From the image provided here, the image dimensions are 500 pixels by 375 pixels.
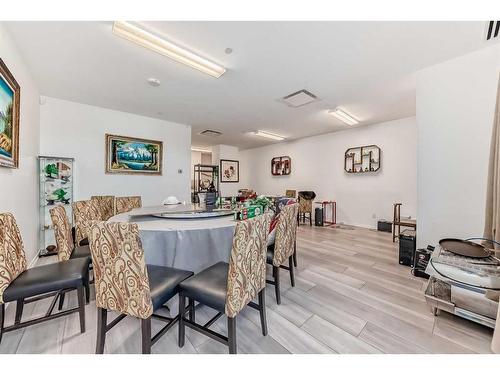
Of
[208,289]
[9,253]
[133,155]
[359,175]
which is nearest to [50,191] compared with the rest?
[133,155]

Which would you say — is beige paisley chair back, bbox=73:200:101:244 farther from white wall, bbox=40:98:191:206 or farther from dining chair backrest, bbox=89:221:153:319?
white wall, bbox=40:98:191:206

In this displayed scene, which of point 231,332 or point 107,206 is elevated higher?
point 107,206

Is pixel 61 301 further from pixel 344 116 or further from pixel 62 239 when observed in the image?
pixel 344 116

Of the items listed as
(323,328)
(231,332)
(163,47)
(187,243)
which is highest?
(163,47)

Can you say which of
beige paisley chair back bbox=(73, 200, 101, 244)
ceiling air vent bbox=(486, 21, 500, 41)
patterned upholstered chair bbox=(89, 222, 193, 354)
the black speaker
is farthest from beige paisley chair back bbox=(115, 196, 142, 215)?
ceiling air vent bbox=(486, 21, 500, 41)

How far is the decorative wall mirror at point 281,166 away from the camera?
7.13m

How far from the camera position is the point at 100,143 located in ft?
13.2

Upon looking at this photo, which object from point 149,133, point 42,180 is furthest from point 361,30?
point 42,180

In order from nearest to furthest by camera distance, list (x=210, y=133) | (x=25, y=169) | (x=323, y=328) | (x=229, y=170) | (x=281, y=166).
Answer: (x=323, y=328), (x=25, y=169), (x=210, y=133), (x=281, y=166), (x=229, y=170)

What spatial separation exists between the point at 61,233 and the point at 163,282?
52.3 inches

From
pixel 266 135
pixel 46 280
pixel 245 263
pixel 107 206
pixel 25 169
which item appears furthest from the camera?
pixel 266 135

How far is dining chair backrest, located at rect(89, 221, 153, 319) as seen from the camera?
1.14m

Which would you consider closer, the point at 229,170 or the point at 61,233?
the point at 61,233

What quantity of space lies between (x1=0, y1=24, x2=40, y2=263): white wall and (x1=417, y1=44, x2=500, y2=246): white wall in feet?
15.1
